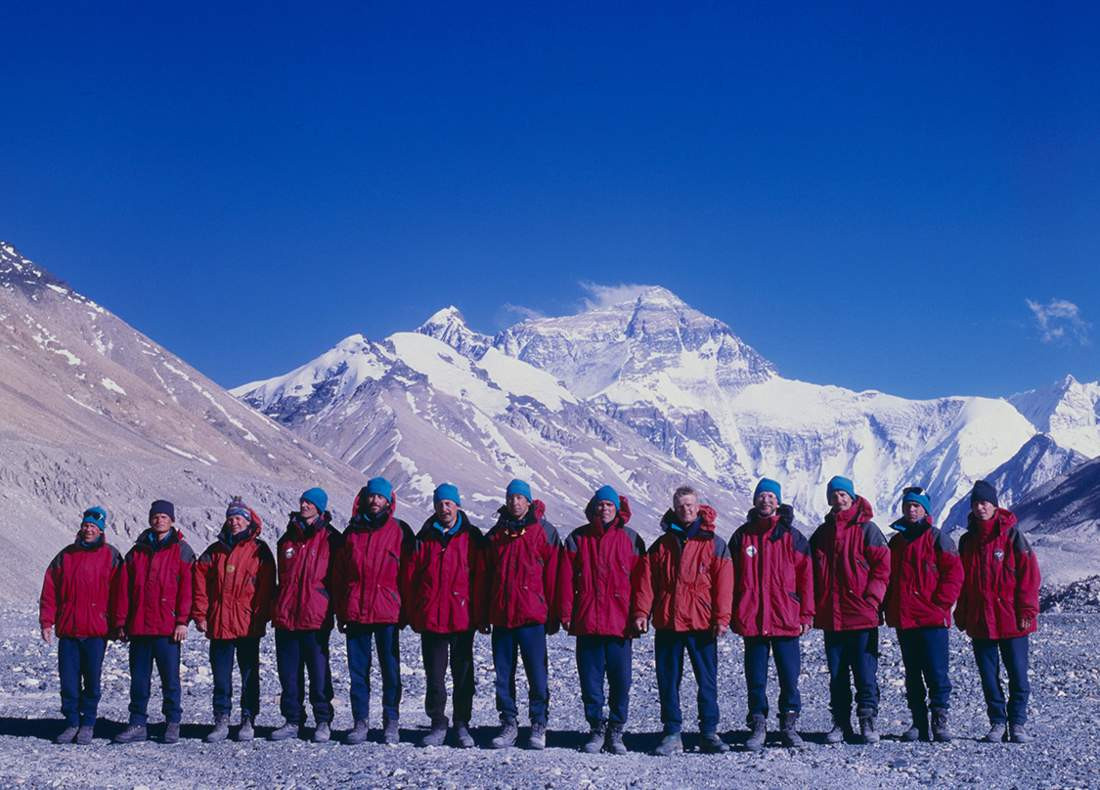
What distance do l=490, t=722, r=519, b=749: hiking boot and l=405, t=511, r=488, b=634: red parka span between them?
1051mm

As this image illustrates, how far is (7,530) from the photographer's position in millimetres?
55281

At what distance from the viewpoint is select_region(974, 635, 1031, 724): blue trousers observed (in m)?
12.3

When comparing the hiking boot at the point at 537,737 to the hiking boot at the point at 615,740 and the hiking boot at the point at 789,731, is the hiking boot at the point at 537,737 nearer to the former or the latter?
Answer: the hiking boot at the point at 615,740

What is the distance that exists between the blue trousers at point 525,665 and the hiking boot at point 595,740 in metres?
0.50

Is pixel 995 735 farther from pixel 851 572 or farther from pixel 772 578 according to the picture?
pixel 772 578

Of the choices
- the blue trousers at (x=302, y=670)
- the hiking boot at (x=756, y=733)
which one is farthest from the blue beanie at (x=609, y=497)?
the blue trousers at (x=302, y=670)

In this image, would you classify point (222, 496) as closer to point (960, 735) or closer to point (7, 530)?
point (7, 530)

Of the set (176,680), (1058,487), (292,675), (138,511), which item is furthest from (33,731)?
(1058,487)

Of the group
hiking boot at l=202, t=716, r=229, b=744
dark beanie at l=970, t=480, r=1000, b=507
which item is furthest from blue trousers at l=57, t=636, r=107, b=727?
dark beanie at l=970, t=480, r=1000, b=507

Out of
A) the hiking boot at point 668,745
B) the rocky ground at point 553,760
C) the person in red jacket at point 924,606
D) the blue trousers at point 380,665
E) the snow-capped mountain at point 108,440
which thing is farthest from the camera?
the snow-capped mountain at point 108,440

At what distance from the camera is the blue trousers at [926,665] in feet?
39.6

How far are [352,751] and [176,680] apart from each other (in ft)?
7.12

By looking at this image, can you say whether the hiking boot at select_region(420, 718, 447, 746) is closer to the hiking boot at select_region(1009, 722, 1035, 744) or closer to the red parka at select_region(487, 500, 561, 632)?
the red parka at select_region(487, 500, 561, 632)

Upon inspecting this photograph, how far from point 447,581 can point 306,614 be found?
4.92 ft
